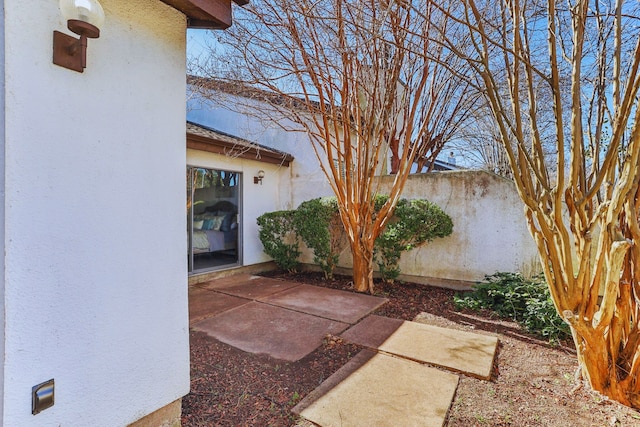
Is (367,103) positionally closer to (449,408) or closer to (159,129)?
(159,129)

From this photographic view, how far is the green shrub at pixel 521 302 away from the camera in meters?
3.81

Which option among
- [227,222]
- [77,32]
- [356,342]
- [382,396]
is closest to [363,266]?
[356,342]

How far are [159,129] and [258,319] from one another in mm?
3072

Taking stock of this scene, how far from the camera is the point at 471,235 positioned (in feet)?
19.6

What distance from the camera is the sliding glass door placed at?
21.1ft

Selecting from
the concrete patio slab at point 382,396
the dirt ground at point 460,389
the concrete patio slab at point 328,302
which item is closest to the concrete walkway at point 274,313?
the concrete patio slab at point 328,302

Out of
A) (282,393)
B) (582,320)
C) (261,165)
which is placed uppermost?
(261,165)

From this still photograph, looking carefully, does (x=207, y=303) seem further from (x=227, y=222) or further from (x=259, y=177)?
(x=259, y=177)

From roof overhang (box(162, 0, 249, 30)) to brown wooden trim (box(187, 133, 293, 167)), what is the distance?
3.73m

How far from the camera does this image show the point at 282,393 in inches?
107

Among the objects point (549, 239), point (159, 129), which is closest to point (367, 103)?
point (549, 239)

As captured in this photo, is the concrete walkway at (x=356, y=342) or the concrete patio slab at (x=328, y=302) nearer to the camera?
the concrete walkway at (x=356, y=342)

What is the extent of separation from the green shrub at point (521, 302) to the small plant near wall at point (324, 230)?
2.59m

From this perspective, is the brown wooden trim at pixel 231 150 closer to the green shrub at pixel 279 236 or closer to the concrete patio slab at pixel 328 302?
the green shrub at pixel 279 236
